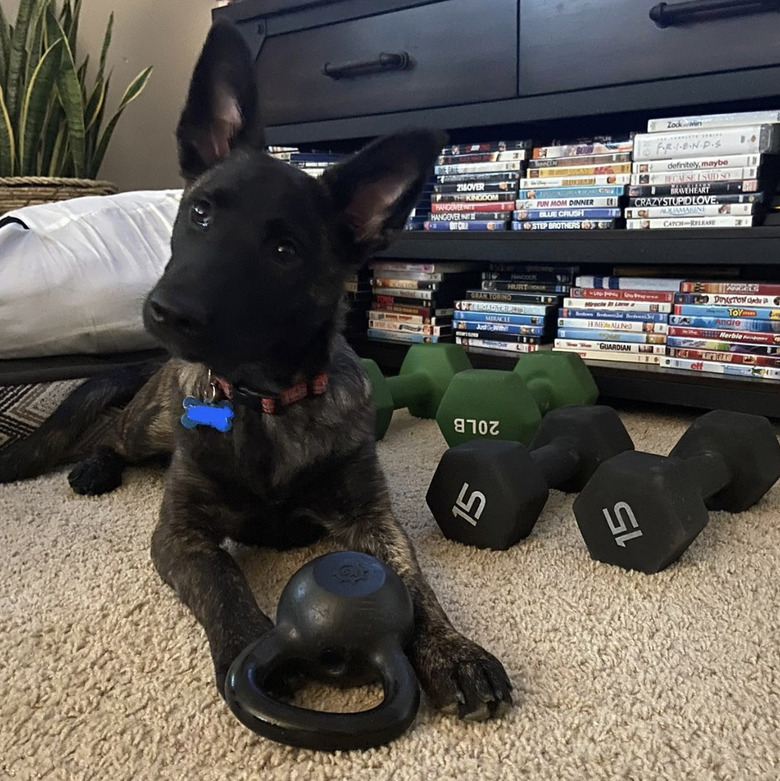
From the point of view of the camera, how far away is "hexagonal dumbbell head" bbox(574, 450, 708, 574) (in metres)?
1.28

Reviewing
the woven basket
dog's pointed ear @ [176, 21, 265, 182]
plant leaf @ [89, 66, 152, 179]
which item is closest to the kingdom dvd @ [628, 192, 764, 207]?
dog's pointed ear @ [176, 21, 265, 182]

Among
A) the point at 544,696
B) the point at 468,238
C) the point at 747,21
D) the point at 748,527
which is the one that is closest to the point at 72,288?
the point at 468,238

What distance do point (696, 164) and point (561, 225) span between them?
0.44m

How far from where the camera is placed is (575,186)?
243 cm

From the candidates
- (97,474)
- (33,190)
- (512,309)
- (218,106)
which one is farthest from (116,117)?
(218,106)

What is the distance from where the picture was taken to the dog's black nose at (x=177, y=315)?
108cm

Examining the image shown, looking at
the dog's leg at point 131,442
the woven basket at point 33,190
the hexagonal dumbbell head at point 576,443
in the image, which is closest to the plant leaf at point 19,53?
the woven basket at point 33,190

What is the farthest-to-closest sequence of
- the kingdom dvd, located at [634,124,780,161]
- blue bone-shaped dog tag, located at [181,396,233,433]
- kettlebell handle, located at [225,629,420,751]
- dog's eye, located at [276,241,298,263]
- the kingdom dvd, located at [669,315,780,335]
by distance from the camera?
the kingdom dvd, located at [669,315,780,335]
the kingdom dvd, located at [634,124,780,161]
blue bone-shaped dog tag, located at [181,396,233,433]
dog's eye, located at [276,241,298,263]
kettlebell handle, located at [225,629,420,751]

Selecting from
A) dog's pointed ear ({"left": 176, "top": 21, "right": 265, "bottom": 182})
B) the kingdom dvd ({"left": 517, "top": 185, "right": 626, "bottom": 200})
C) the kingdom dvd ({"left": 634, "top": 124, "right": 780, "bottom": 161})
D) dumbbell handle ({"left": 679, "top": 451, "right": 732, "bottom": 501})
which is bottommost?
dumbbell handle ({"left": 679, "top": 451, "right": 732, "bottom": 501})

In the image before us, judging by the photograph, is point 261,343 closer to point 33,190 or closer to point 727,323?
point 727,323

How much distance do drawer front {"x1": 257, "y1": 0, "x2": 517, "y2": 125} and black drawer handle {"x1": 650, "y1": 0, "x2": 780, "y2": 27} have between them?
467 millimetres

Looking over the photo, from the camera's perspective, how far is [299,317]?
127 centimetres

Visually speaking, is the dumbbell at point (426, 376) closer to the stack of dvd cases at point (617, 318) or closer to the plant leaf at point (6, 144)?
the stack of dvd cases at point (617, 318)

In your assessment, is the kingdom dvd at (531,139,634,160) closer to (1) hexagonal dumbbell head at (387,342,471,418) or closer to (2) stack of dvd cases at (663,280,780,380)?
(2) stack of dvd cases at (663,280,780,380)
